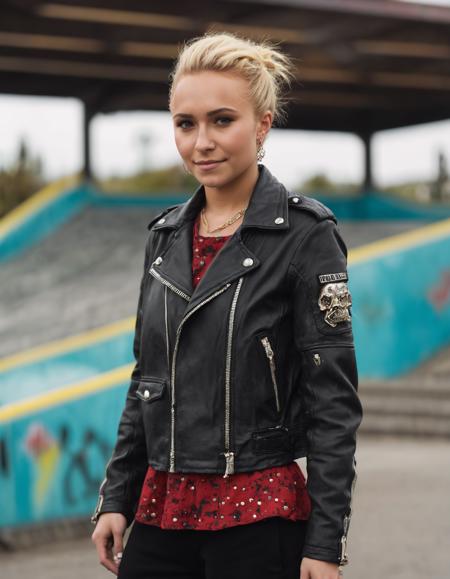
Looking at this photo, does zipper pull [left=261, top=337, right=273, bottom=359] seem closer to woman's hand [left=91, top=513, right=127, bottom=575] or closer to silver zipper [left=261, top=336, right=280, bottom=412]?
silver zipper [left=261, top=336, right=280, bottom=412]

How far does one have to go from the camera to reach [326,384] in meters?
2.35

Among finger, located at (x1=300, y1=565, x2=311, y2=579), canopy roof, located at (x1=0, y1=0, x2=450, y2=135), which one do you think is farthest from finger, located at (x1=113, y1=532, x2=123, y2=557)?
canopy roof, located at (x1=0, y1=0, x2=450, y2=135)

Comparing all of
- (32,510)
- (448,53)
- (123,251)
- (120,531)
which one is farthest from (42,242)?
(120,531)

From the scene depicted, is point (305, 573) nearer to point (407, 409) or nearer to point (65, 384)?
point (65, 384)

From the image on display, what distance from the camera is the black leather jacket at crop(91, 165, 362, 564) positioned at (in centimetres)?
234

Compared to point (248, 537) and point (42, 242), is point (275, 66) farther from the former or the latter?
point (42, 242)

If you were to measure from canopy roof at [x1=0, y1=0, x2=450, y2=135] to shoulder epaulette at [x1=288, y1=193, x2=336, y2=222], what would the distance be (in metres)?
15.7

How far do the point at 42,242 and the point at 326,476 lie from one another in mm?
17821

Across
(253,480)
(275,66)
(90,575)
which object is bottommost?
(90,575)

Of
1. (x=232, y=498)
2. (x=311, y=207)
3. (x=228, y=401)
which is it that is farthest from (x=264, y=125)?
(x=232, y=498)

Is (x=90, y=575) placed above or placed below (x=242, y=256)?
below

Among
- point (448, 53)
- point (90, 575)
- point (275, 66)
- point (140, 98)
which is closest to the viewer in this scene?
point (275, 66)

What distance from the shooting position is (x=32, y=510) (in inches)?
247

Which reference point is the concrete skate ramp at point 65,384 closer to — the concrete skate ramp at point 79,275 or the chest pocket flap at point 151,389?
the concrete skate ramp at point 79,275
